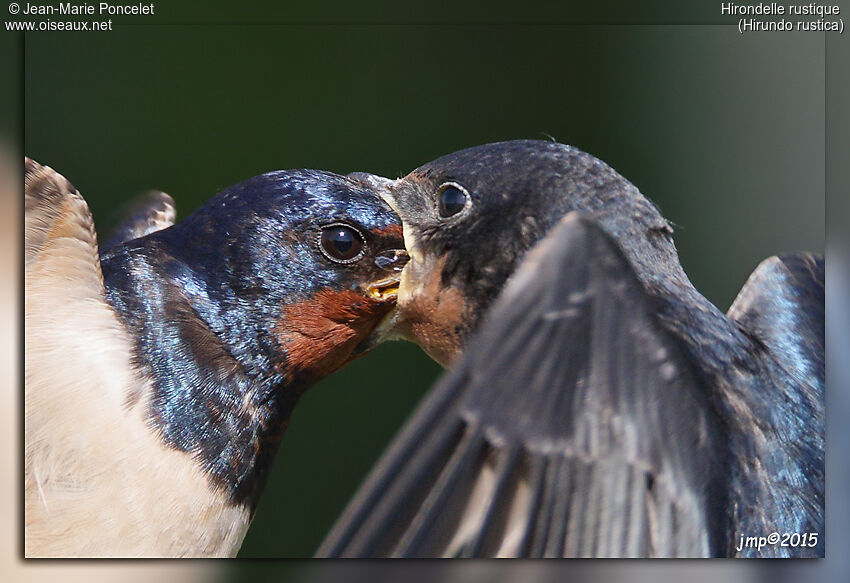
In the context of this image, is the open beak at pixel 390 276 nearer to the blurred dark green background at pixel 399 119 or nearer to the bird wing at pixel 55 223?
the blurred dark green background at pixel 399 119

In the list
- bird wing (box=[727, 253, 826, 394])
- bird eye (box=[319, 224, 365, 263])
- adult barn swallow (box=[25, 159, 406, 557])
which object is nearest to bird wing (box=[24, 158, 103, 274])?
adult barn swallow (box=[25, 159, 406, 557])

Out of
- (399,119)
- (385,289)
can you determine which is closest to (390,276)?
(385,289)

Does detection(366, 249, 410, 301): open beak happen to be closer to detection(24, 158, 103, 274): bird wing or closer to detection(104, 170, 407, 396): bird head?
detection(104, 170, 407, 396): bird head

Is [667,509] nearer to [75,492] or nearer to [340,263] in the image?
[340,263]

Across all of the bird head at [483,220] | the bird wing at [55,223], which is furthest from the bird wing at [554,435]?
the bird wing at [55,223]

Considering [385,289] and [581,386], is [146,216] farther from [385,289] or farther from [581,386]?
[581,386]
